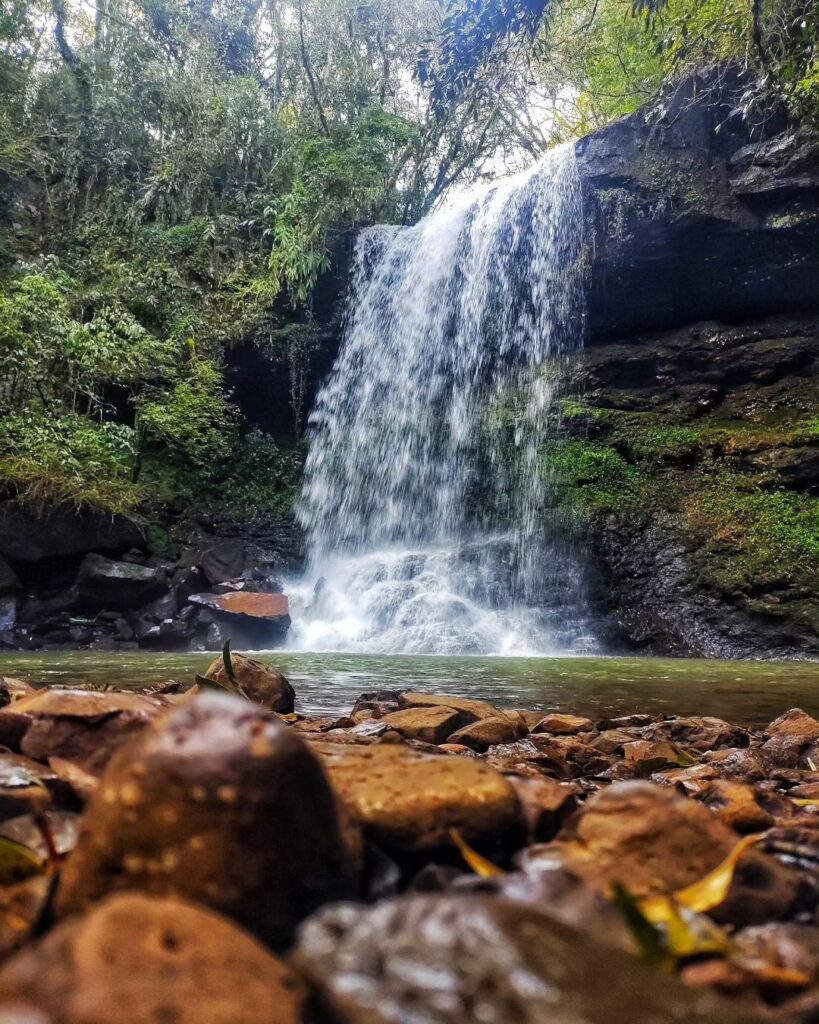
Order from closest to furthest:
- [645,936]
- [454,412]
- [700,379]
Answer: [645,936]
[700,379]
[454,412]

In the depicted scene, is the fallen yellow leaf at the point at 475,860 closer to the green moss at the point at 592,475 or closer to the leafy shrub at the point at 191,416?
the green moss at the point at 592,475

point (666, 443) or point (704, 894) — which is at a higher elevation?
point (666, 443)

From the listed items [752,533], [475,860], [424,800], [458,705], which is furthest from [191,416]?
[475,860]

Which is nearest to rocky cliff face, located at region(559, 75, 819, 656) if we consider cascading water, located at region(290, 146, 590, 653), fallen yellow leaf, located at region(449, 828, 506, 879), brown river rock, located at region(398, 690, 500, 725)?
cascading water, located at region(290, 146, 590, 653)

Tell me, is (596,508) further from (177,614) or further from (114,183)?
(114,183)

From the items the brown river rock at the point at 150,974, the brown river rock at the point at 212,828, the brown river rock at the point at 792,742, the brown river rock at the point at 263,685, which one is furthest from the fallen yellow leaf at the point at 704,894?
the brown river rock at the point at 263,685

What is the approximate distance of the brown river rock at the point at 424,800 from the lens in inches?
47.0

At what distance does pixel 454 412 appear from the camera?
1333cm

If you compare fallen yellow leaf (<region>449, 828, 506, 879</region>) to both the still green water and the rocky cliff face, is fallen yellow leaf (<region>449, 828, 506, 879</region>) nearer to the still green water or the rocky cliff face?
the still green water

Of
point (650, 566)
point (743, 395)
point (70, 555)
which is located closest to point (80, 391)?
point (70, 555)

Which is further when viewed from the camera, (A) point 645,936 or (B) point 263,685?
(B) point 263,685

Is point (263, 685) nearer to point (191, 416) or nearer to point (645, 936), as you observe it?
point (645, 936)

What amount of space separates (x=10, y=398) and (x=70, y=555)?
251 centimetres

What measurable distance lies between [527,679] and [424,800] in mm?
4941
